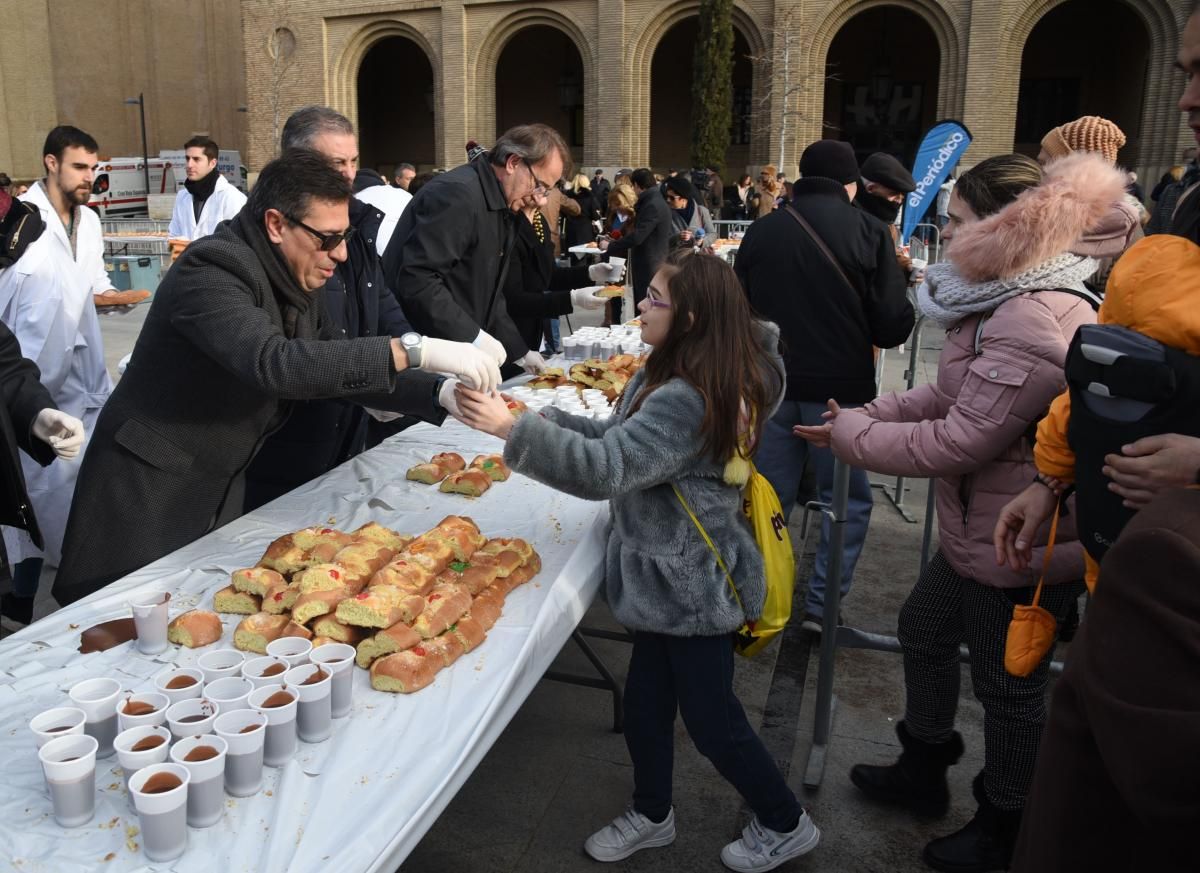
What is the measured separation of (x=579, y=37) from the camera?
26.0m

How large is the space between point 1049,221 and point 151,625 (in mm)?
2266

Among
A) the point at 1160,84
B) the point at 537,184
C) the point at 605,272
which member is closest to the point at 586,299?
the point at 605,272

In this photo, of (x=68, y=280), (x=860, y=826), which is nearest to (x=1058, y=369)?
(x=860, y=826)

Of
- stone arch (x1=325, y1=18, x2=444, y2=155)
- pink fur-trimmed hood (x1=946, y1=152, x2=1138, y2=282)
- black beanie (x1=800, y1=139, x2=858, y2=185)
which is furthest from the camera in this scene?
stone arch (x1=325, y1=18, x2=444, y2=155)

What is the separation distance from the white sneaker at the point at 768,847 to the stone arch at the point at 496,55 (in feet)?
81.3

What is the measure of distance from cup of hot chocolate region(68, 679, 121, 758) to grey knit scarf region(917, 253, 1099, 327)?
2.14 m

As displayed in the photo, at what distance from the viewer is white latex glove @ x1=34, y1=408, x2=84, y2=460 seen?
2.68m

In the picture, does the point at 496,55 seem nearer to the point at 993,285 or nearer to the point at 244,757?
the point at 993,285

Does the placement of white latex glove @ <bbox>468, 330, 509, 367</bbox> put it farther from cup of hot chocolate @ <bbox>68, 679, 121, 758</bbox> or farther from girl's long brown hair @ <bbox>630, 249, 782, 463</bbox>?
cup of hot chocolate @ <bbox>68, 679, 121, 758</bbox>

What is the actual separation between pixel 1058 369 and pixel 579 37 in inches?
1028

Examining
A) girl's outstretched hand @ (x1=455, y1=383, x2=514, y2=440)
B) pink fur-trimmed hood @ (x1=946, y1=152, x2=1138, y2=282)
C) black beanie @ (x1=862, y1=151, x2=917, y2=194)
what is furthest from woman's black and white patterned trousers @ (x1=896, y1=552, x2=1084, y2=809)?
black beanie @ (x1=862, y1=151, x2=917, y2=194)

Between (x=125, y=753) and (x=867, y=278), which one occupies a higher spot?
(x=867, y=278)

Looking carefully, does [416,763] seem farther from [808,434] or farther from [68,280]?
[68,280]

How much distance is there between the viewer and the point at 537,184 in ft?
13.6
